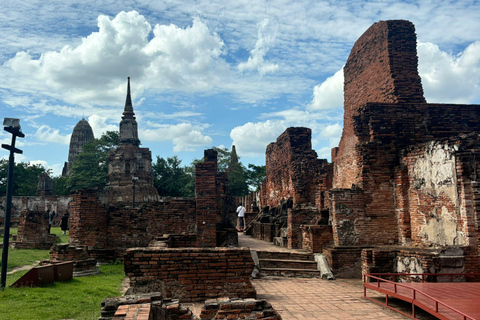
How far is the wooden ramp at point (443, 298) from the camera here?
16.6 ft

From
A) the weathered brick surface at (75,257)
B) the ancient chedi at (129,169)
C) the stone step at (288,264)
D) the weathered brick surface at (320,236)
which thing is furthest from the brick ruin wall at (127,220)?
the ancient chedi at (129,169)

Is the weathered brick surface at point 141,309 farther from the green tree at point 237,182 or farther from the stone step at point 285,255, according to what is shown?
the green tree at point 237,182

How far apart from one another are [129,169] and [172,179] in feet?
23.8

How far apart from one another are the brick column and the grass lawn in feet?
8.44

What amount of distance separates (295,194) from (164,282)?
37.1 feet

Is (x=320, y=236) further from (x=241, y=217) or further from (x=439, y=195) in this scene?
(x=241, y=217)

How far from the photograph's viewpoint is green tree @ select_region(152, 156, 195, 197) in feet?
149

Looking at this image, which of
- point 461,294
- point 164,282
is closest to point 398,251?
point 461,294

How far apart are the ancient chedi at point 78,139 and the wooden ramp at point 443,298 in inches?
2781

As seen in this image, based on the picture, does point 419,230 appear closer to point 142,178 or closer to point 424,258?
point 424,258

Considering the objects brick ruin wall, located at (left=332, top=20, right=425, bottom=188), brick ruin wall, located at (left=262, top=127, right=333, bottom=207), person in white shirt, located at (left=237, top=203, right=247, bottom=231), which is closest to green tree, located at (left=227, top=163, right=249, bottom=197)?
person in white shirt, located at (left=237, top=203, right=247, bottom=231)

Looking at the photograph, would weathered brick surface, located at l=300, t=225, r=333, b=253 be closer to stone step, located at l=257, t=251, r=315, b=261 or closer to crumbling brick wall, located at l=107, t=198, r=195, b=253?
stone step, located at l=257, t=251, r=315, b=261

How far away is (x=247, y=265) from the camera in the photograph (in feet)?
21.0

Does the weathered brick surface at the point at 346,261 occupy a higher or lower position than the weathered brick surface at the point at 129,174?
→ lower
